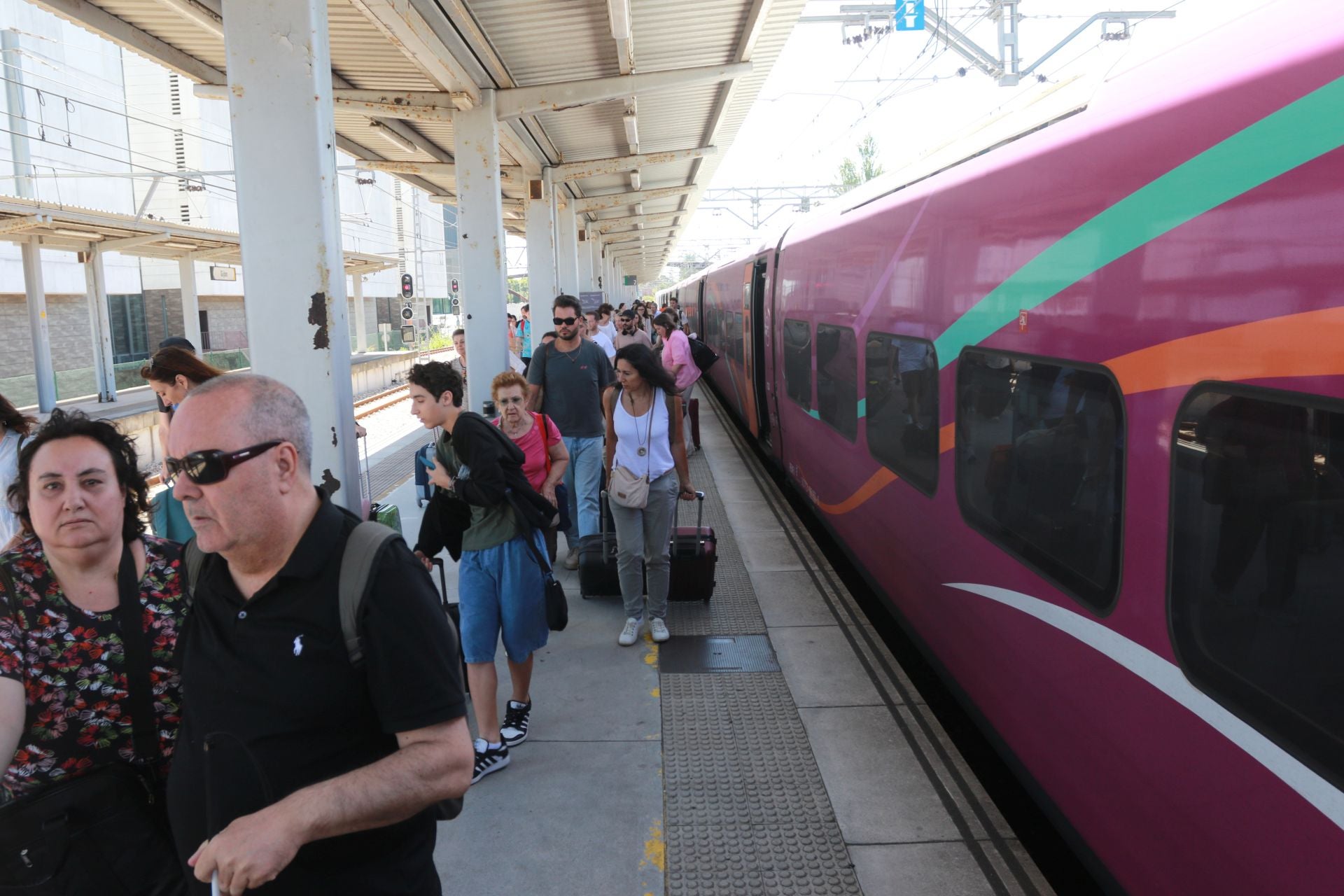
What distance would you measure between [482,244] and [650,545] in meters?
4.24

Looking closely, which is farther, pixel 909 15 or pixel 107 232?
pixel 107 232

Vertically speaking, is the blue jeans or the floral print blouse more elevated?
the floral print blouse

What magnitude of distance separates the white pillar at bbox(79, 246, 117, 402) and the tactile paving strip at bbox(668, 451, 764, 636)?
20647mm

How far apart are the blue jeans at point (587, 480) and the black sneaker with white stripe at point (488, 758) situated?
2.79 m

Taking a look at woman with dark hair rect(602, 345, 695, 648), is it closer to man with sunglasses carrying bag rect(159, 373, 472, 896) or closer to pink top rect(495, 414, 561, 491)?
pink top rect(495, 414, 561, 491)

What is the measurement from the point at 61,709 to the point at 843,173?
54.9 m

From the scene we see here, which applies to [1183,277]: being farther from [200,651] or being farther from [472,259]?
[472,259]

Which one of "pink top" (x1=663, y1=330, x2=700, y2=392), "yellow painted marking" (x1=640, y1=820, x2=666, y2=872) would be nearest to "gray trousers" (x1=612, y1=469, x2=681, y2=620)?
"yellow painted marking" (x1=640, y1=820, x2=666, y2=872)

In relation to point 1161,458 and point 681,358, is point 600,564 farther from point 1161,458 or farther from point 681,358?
point 681,358

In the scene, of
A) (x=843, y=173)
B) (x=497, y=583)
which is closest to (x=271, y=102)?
(x=497, y=583)

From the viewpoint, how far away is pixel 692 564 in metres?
6.39

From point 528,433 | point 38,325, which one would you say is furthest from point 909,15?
point 38,325

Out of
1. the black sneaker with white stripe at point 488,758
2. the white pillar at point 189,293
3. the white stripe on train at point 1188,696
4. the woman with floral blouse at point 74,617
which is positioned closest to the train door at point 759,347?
the black sneaker with white stripe at point 488,758

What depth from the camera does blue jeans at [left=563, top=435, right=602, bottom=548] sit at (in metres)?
7.11
